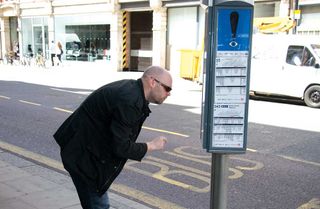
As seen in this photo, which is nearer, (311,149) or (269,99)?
(311,149)

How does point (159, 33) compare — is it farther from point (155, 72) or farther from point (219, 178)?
point (219, 178)

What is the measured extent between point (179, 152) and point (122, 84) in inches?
158

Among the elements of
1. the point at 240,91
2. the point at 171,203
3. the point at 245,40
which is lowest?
the point at 171,203

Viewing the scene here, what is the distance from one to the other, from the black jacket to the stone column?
18.6 metres

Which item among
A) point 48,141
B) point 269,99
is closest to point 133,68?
point 269,99

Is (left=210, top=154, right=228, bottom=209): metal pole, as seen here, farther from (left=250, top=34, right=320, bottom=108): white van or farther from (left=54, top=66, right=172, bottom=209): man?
(left=250, top=34, right=320, bottom=108): white van

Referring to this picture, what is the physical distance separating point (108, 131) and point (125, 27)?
21.5 m

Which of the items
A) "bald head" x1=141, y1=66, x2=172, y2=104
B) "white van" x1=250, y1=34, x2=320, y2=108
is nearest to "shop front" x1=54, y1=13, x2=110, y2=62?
"white van" x1=250, y1=34, x2=320, y2=108

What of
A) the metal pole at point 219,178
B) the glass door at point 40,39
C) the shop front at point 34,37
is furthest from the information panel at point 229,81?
the glass door at point 40,39

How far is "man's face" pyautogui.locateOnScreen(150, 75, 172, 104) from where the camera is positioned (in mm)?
2572

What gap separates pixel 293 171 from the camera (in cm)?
559

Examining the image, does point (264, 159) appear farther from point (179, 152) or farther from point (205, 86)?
point (205, 86)

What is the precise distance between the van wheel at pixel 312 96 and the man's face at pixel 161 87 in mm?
10404

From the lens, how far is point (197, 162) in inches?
237
